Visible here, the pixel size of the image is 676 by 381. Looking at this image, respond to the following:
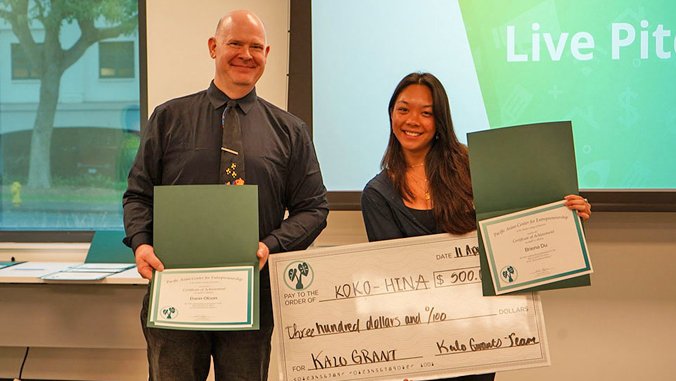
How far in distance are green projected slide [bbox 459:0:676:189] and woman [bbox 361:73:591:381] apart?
3.10 feet

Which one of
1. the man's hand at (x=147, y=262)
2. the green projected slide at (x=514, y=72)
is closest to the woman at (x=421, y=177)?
the man's hand at (x=147, y=262)

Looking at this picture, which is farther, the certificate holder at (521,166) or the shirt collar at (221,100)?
the shirt collar at (221,100)

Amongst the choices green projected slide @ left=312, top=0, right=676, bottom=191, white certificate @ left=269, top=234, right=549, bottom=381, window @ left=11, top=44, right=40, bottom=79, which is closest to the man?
white certificate @ left=269, top=234, right=549, bottom=381

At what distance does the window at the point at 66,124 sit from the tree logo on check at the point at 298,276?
202 cm

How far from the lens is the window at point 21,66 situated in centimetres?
359

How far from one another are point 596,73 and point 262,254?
1.77 m

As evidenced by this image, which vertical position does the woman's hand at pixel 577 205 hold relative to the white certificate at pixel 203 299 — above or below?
above

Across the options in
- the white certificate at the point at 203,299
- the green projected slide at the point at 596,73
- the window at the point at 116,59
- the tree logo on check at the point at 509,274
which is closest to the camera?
the white certificate at the point at 203,299

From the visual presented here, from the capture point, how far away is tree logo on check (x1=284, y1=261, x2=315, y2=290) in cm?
182

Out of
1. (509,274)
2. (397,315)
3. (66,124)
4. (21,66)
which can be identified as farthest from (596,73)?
(21,66)

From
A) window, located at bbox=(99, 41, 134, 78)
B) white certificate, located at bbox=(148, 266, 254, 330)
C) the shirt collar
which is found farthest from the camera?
window, located at bbox=(99, 41, 134, 78)

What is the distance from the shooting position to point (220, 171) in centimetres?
183

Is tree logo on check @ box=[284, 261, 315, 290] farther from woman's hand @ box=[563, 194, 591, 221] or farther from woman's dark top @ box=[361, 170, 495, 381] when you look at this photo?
woman's hand @ box=[563, 194, 591, 221]

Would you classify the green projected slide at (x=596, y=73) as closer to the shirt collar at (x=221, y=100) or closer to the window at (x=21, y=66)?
the shirt collar at (x=221, y=100)
